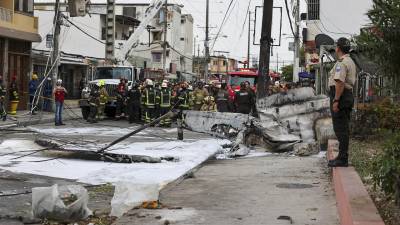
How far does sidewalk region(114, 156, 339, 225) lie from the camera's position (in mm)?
6250

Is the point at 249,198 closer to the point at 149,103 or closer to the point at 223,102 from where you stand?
the point at 223,102

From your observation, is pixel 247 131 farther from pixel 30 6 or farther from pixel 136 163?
pixel 30 6

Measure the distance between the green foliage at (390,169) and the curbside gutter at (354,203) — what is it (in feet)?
0.80

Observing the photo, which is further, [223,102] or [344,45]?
[223,102]

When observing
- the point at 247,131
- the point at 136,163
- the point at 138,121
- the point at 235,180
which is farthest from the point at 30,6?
the point at 235,180

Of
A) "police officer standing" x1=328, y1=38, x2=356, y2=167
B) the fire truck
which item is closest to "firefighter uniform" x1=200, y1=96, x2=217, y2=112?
the fire truck

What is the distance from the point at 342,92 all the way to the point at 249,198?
182 cm

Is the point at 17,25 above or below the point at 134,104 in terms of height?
above

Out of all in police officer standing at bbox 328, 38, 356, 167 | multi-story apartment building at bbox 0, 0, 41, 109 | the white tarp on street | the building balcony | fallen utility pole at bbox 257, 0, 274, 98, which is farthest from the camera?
multi-story apartment building at bbox 0, 0, 41, 109

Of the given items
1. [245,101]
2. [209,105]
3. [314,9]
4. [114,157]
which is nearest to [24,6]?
[209,105]

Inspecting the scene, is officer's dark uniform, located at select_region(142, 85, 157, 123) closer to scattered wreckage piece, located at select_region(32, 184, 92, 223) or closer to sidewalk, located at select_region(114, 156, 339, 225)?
sidewalk, located at select_region(114, 156, 339, 225)

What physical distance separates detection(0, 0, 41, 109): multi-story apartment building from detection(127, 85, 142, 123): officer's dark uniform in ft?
21.7

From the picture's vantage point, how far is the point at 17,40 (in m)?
28.0

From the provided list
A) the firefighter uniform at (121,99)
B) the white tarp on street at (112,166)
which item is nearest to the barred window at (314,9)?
the firefighter uniform at (121,99)
